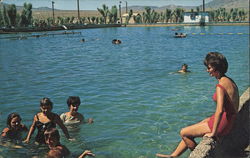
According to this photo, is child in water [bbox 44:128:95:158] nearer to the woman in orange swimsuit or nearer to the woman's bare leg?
the woman's bare leg

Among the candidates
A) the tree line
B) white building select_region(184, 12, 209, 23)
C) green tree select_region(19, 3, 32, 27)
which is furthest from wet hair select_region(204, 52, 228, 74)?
green tree select_region(19, 3, 32, 27)

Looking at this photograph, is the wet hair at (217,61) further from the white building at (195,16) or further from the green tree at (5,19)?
the white building at (195,16)

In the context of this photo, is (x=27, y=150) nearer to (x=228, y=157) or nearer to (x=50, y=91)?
(x=228, y=157)

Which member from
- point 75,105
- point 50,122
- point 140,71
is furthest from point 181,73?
point 50,122

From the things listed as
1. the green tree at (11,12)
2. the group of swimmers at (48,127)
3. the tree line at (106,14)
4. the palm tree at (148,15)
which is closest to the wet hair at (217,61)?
the group of swimmers at (48,127)

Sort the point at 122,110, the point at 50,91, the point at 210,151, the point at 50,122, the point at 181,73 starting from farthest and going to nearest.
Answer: the point at 181,73 → the point at 50,91 → the point at 122,110 → the point at 50,122 → the point at 210,151

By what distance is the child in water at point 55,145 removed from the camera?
550 cm

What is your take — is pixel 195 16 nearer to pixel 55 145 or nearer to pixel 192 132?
pixel 55 145

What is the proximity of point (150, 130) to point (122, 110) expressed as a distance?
6.70 ft

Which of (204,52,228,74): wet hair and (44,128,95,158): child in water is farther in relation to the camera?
(44,128,95,158): child in water

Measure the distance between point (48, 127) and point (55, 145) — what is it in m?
0.72

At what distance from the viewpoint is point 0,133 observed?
796 centimetres

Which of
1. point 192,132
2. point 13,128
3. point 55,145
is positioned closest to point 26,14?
point 13,128

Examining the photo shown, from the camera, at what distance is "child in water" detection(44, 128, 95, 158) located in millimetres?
5496
